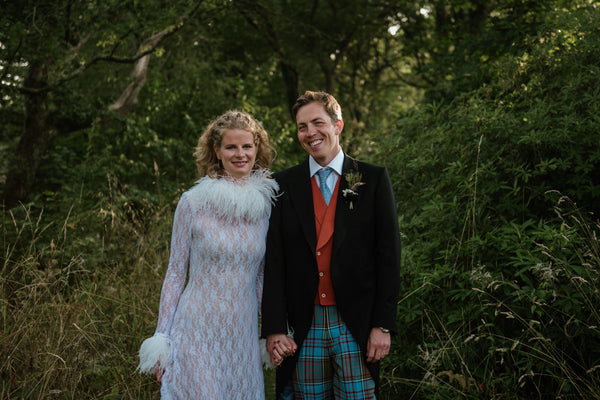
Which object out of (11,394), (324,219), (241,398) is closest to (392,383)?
(241,398)

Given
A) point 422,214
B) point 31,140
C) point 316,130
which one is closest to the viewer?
point 316,130

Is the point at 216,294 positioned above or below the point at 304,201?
below

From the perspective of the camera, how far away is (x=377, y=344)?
2.55m

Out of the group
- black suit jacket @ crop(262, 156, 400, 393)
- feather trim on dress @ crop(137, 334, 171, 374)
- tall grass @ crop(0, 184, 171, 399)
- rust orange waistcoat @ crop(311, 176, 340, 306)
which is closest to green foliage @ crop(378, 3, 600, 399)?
black suit jacket @ crop(262, 156, 400, 393)

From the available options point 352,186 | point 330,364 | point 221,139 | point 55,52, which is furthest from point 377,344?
point 55,52

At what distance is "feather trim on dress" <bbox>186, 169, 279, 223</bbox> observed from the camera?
9.08 ft

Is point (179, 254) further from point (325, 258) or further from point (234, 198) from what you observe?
point (325, 258)

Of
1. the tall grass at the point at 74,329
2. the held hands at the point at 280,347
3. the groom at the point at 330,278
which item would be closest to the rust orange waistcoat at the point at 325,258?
the groom at the point at 330,278

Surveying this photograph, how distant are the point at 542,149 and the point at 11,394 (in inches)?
167

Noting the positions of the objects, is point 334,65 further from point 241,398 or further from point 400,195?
point 241,398

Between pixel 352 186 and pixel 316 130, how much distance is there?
14.0 inches

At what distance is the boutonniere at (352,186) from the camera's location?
2621 mm

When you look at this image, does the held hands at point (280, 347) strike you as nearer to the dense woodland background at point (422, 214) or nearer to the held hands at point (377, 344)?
the held hands at point (377, 344)

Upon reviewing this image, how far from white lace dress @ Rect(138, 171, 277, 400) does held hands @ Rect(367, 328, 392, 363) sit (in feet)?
2.17
